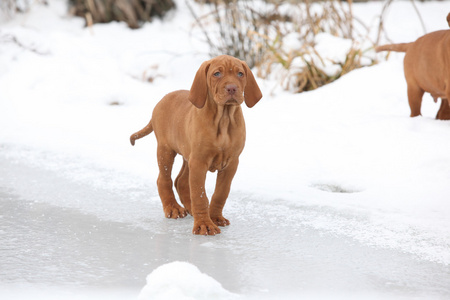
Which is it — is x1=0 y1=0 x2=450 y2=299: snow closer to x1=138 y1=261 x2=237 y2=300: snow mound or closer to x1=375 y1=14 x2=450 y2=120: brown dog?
x1=138 y1=261 x2=237 y2=300: snow mound

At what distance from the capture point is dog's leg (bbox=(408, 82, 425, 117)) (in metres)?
5.73

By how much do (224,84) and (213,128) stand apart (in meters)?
0.28

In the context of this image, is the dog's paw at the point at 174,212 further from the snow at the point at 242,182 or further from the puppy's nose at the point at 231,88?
the puppy's nose at the point at 231,88

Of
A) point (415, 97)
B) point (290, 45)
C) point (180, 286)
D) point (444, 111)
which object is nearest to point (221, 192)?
point (180, 286)

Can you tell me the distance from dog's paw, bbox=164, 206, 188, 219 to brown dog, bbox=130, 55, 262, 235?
0.24 meters

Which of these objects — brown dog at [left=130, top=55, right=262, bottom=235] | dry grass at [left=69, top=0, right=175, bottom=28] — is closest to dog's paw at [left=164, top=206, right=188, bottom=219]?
brown dog at [left=130, top=55, right=262, bottom=235]

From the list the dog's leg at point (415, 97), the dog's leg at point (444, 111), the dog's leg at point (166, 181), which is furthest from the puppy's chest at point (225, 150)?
the dog's leg at point (444, 111)

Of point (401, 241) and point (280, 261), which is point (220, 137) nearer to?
point (280, 261)

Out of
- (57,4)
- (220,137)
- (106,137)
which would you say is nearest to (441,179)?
(220,137)

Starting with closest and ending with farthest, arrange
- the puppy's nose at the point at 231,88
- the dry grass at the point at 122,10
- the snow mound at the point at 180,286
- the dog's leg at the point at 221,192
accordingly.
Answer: the snow mound at the point at 180,286, the puppy's nose at the point at 231,88, the dog's leg at the point at 221,192, the dry grass at the point at 122,10

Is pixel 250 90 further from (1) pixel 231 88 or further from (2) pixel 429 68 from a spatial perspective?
(2) pixel 429 68

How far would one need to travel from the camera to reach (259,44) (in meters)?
8.08

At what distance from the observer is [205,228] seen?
3695mm

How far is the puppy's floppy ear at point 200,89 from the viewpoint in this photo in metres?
3.59
